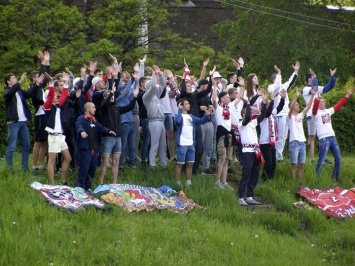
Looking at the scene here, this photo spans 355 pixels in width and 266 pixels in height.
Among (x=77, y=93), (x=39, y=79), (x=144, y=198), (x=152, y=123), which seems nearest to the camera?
(x=144, y=198)

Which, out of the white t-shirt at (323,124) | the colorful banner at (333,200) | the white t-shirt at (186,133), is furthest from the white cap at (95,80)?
the white t-shirt at (323,124)

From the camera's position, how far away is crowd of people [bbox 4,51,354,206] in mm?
14258

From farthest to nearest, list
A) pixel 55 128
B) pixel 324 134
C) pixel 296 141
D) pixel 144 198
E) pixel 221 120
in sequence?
pixel 324 134 → pixel 296 141 → pixel 221 120 → pixel 55 128 → pixel 144 198

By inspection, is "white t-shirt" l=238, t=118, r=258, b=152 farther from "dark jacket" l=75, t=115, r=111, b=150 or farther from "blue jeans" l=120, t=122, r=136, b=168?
"dark jacket" l=75, t=115, r=111, b=150

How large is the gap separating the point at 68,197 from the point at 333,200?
6.03m

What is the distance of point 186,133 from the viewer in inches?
599

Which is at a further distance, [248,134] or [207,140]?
[207,140]

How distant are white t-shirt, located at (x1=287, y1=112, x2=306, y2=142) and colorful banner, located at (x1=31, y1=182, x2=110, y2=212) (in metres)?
5.40

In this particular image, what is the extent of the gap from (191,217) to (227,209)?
0.95 m

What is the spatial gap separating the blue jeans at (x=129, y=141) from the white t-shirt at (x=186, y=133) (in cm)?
117

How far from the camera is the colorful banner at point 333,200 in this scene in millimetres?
15258

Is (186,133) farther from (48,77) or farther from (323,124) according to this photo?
(323,124)

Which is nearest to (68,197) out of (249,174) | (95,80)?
(95,80)

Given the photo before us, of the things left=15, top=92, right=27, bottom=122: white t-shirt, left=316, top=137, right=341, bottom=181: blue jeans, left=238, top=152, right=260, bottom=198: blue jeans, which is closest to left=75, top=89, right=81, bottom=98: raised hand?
left=15, top=92, right=27, bottom=122: white t-shirt
